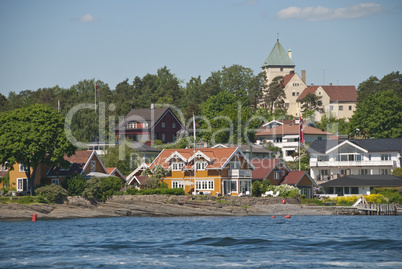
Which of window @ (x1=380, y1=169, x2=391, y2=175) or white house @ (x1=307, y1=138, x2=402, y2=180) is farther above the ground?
white house @ (x1=307, y1=138, x2=402, y2=180)

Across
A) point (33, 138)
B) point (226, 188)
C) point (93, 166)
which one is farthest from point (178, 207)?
point (33, 138)

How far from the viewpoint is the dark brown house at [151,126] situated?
12012 centimetres

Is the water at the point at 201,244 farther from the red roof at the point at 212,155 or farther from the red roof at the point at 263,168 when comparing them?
the red roof at the point at 263,168

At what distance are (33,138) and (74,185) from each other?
22.1ft

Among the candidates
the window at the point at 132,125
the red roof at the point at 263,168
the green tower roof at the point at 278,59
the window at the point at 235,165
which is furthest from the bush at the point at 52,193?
the green tower roof at the point at 278,59

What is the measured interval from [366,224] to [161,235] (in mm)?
20293

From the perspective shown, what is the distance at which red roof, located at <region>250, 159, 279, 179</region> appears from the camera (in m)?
85.7

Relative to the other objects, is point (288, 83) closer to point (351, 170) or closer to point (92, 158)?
point (351, 170)

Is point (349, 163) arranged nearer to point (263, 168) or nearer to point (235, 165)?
point (263, 168)

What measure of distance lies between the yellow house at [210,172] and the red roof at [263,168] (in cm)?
292

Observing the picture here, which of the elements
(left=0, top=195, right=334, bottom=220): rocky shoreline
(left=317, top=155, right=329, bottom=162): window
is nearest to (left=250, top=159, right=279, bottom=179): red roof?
(left=0, top=195, right=334, bottom=220): rocky shoreline

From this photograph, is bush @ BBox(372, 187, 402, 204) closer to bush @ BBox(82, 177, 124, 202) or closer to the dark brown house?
bush @ BBox(82, 177, 124, 202)

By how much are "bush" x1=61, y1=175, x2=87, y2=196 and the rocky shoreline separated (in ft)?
3.67

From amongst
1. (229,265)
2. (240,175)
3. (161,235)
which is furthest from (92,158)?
(229,265)
